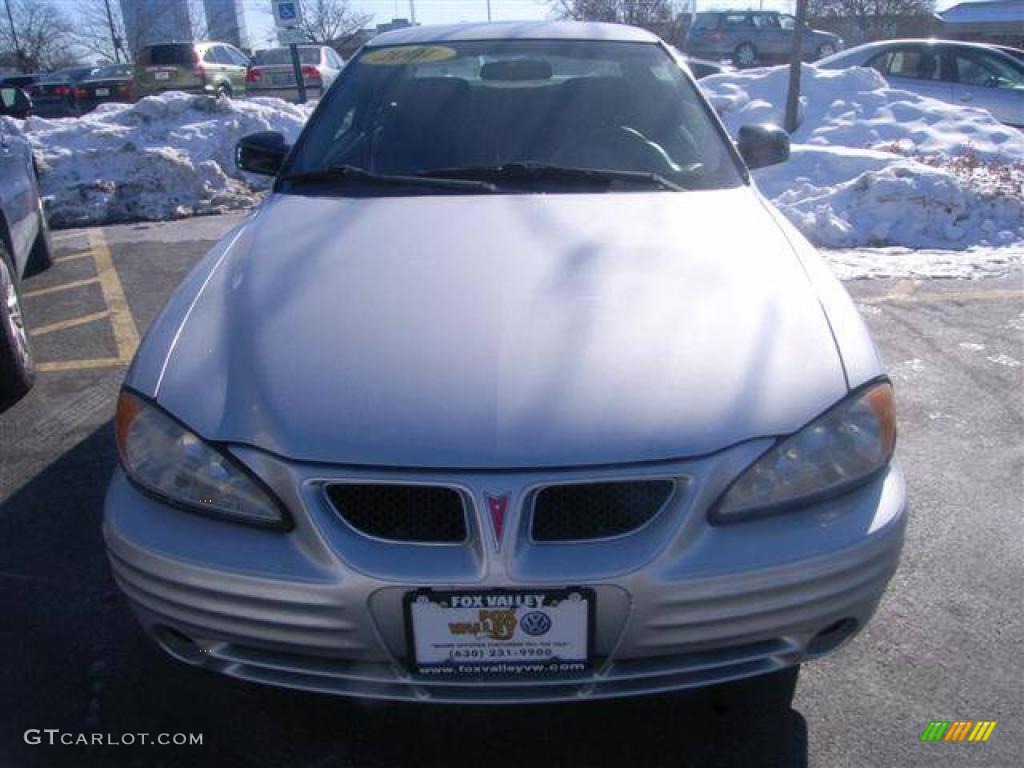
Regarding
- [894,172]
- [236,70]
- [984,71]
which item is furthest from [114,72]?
[894,172]

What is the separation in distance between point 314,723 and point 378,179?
167 centimetres

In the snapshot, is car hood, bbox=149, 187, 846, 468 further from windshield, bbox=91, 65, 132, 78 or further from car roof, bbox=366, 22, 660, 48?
windshield, bbox=91, 65, 132, 78

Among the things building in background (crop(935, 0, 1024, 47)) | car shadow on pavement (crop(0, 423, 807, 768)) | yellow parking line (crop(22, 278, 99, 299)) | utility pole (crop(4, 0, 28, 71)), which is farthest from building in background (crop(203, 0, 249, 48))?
car shadow on pavement (crop(0, 423, 807, 768))

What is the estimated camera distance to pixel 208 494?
184 centimetres

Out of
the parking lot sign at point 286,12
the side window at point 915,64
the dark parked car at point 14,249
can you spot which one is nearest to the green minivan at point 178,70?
the parking lot sign at point 286,12

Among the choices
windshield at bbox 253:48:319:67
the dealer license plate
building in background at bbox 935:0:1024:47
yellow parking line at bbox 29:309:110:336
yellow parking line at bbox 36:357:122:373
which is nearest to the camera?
the dealer license plate

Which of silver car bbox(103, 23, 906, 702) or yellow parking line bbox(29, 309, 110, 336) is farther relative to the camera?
yellow parking line bbox(29, 309, 110, 336)

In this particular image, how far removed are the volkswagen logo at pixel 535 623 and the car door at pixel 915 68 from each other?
11.7 metres

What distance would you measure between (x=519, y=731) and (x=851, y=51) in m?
12.5

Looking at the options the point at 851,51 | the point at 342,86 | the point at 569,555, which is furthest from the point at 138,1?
the point at 569,555

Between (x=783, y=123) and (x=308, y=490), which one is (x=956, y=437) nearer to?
(x=308, y=490)

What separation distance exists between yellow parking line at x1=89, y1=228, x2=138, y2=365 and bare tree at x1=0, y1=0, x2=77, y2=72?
34.4 meters

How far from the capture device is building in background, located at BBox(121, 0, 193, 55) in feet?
128

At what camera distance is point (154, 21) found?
3966 cm
